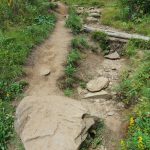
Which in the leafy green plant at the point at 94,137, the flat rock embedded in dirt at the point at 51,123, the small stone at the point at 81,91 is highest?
the flat rock embedded in dirt at the point at 51,123

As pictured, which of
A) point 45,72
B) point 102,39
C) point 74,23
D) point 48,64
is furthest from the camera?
point 74,23

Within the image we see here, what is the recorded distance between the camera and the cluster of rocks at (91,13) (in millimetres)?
15275

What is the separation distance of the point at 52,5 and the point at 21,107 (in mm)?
8093

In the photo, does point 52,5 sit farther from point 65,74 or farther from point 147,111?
point 147,111

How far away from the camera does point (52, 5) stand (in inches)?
629

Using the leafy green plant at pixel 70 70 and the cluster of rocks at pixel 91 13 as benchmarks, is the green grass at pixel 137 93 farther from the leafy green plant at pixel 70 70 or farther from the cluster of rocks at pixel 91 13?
the cluster of rocks at pixel 91 13

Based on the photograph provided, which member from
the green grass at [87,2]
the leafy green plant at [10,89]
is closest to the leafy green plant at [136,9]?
the green grass at [87,2]

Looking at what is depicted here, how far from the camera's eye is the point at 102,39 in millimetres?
12961

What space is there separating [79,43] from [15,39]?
6.96 ft

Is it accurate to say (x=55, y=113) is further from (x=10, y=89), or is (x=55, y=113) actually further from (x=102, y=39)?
(x=102, y=39)

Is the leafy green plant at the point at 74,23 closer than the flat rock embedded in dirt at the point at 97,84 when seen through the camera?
No

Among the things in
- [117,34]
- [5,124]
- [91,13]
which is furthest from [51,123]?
[91,13]

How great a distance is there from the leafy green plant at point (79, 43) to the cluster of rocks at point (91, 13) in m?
2.84

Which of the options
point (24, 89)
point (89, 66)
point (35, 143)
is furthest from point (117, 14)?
point (35, 143)
